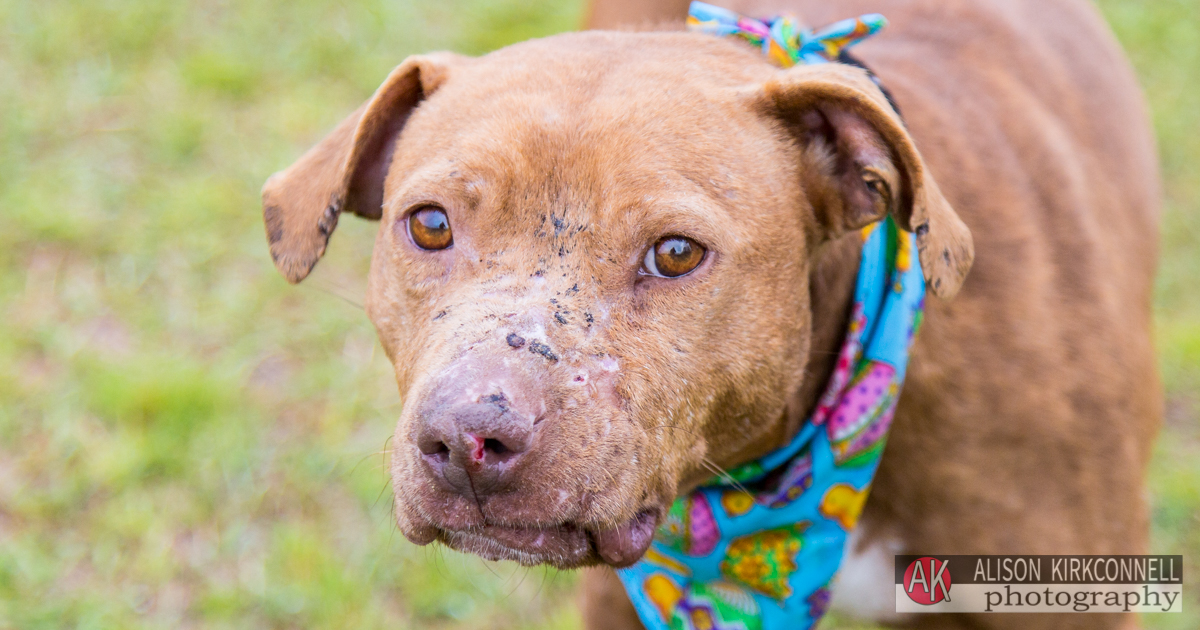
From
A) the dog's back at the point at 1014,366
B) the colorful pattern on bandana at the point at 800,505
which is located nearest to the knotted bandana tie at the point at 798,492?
the colorful pattern on bandana at the point at 800,505

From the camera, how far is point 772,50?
10.2ft

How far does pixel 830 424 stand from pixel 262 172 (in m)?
4.18

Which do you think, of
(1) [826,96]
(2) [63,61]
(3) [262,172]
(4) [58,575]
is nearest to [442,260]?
(1) [826,96]

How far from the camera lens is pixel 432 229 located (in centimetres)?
266

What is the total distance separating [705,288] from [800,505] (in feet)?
2.85

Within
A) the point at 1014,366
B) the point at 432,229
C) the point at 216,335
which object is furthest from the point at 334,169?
the point at 216,335

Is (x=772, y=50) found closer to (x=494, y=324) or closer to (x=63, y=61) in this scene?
(x=494, y=324)

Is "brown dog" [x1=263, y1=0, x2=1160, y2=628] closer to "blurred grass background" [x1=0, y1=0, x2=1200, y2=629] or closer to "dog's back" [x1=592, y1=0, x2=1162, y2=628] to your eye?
"dog's back" [x1=592, y1=0, x2=1162, y2=628]

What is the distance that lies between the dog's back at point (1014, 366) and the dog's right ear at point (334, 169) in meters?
1.40

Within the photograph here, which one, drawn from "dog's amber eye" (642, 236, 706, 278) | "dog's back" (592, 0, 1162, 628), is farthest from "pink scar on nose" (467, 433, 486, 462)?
"dog's back" (592, 0, 1162, 628)

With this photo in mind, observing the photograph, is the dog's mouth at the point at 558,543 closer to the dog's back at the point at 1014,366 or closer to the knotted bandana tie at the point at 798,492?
the knotted bandana tie at the point at 798,492

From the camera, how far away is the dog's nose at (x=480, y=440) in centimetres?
215

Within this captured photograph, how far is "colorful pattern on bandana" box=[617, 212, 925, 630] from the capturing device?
9.53ft

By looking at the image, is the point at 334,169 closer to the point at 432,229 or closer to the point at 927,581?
the point at 432,229
